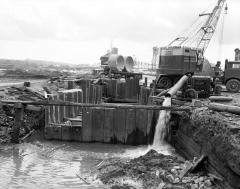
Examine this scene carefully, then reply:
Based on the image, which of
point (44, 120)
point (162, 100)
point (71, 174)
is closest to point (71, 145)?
point (44, 120)

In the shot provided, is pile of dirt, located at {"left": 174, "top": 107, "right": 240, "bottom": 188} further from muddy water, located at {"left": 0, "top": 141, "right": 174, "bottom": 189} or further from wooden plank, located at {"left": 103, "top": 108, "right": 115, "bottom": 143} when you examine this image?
wooden plank, located at {"left": 103, "top": 108, "right": 115, "bottom": 143}

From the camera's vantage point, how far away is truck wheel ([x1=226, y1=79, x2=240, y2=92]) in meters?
26.7

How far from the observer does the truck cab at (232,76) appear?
2644 centimetres

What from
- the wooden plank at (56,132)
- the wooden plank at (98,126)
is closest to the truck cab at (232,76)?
the wooden plank at (98,126)

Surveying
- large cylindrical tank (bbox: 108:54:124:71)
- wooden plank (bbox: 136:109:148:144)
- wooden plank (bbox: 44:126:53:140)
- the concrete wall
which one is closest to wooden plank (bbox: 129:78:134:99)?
large cylindrical tank (bbox: 108:54:124:71)

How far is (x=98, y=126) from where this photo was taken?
17.6 metres

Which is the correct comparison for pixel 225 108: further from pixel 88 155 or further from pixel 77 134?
pixel 77 134

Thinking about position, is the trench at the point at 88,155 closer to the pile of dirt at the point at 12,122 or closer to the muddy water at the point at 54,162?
the muddy water at the point at 54,162

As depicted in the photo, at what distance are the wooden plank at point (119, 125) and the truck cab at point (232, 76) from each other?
12266mm

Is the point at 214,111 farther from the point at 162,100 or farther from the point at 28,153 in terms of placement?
the point at 28,153

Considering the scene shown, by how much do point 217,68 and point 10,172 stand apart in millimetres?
21462

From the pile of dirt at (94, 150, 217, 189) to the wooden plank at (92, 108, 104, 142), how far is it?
4.08 metres

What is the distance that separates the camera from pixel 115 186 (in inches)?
440

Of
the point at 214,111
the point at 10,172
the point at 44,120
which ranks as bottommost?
the point at 10,172
